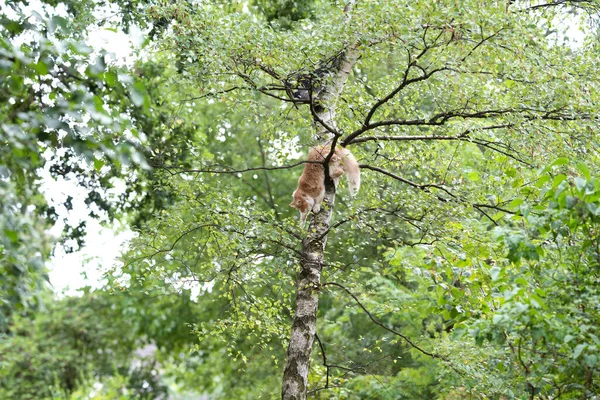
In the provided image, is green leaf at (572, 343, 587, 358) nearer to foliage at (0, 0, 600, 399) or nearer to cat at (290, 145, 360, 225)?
foliage at (0, 0, 600, 399)

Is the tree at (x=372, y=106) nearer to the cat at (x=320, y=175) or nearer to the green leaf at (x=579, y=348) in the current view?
the cat at (x=320, y=175)

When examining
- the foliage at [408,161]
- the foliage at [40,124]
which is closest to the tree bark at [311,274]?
the foliage at [408,161]

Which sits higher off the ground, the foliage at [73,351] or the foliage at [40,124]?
the foliage at [73,351]

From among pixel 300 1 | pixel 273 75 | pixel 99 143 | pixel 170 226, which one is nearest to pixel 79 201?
pixel 170 226

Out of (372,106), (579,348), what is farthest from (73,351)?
(579,348)

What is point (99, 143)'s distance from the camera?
284 cm

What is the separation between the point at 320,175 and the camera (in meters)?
7.17

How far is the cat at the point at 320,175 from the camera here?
684cm

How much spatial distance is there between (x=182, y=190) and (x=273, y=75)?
1648mm

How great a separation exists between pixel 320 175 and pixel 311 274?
107 cm

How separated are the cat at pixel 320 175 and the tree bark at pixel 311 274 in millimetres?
86

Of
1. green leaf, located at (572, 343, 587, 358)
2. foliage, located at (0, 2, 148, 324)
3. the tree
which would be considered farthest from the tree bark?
foliage, located at (0, 2, 148, 324)

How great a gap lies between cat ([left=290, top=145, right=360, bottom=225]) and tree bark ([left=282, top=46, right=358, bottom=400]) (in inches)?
3.4

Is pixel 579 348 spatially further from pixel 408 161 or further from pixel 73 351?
pixel 73 351
